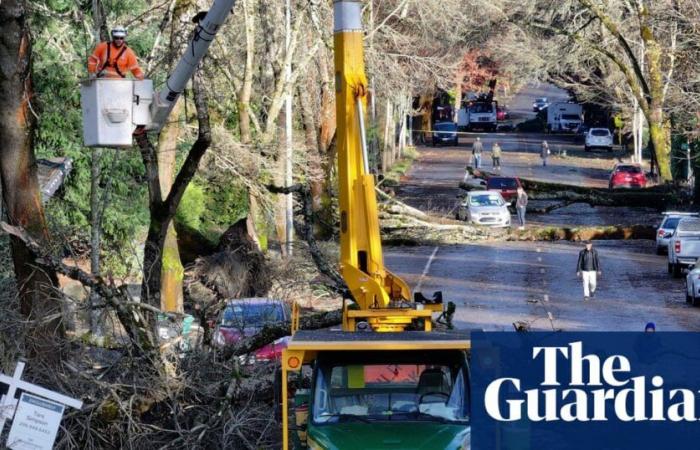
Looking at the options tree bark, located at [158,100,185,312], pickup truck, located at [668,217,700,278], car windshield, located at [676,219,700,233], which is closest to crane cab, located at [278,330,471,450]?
tree bark, located at [158,100,185,312]

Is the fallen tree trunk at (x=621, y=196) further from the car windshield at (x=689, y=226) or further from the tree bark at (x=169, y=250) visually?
the tree bark at (x=169, y=250)

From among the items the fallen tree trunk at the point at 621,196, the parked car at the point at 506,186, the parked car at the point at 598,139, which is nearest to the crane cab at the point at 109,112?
the fallen tree trunk at the point at 621,196

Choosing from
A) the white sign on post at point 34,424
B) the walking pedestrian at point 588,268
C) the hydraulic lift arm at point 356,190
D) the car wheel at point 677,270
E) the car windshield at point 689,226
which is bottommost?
the car wheel at point 677,270

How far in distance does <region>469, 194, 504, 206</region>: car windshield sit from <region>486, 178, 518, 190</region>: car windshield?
7.46m

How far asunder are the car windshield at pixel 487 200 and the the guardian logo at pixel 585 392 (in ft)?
134

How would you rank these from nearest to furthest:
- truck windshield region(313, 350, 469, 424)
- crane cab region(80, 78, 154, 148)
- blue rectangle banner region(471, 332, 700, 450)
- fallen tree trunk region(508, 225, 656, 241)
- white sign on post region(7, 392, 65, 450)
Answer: truck windshield region(313, 350, 469, 424), blue rectangle banner region(471, 332, 700, 450), crane cab region(80, 78, 154, 148), white sign on post region(7, 392, 65, 450), fallen tree trunk region(508, 225, 656, 241)

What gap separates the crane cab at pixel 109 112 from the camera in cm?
1459

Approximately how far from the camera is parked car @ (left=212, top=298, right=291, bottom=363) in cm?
1850

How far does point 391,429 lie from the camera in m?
13.4

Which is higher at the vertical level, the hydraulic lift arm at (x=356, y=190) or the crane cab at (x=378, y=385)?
the hydraulic lift arm at (x=356, y=190)

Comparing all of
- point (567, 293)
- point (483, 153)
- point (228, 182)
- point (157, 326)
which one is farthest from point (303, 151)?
point (483, 153)

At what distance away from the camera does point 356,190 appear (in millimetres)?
17906

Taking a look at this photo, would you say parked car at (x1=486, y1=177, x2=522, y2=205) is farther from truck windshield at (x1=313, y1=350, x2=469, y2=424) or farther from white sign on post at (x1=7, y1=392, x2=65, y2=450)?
truck windshield at (x1=313, y1=350, x2=469, y2=424)

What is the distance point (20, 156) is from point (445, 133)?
80.6 m
